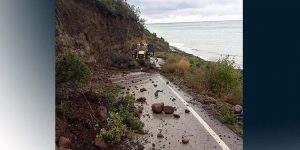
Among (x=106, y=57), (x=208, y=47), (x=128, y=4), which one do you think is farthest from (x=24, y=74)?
(x=208, y=47)

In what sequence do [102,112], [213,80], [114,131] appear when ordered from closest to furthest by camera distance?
[114,131] → [102,112] → [213,80]

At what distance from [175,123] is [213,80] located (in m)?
0.60

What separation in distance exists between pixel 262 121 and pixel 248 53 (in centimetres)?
62

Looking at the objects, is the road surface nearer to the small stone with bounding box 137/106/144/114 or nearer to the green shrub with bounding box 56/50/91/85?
the small stone with bounding box 137/106/144/114

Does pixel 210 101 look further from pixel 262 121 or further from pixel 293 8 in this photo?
pixel 293 8

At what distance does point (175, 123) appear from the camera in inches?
153

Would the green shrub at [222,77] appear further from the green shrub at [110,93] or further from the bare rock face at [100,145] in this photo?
the bare rock face at [100,145]

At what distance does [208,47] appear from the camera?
3.79 m

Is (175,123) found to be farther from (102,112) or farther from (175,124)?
(102,112)

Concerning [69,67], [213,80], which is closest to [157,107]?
[213,80]

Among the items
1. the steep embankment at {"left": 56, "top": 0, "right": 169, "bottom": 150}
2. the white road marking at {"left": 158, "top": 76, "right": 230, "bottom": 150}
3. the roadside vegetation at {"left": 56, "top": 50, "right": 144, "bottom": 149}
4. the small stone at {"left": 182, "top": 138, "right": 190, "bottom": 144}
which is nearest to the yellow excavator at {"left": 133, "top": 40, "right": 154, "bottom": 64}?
the steep embankment at {"left": 56, "top": 0, "right": 169, "bottom": 150}

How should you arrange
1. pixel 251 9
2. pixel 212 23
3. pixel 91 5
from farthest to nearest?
pixel 91 5
pixel 212 23
pixel 251 9

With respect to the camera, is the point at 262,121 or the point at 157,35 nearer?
the point at 262,121

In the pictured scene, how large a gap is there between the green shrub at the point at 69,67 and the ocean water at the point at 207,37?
766mm
